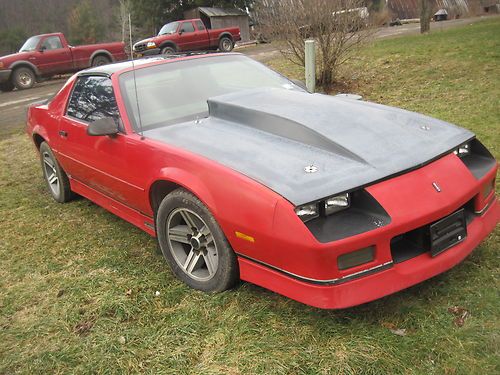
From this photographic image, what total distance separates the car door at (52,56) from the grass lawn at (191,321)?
543 inches

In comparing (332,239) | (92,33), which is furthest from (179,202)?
(92,33)

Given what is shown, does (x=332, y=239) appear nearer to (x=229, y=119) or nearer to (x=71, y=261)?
(x=229, y=119)

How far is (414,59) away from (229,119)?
804 centimetres

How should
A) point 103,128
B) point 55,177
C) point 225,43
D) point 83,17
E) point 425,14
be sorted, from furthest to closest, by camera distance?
point 83,17
point 225,43
point 425,14
point 55,177
point 103,128

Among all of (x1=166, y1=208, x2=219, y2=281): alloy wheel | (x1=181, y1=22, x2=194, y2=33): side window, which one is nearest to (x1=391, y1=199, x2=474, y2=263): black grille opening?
(x1=166, y1=208, x2=219, y2=281): alloy wheel

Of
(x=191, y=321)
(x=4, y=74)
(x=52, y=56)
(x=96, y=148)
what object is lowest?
(x=191, y=321)

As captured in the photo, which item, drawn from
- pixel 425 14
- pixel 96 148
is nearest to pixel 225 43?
pixel 425 14

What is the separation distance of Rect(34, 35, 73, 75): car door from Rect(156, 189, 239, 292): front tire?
50.0 feet

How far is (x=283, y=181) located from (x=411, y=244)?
745mm

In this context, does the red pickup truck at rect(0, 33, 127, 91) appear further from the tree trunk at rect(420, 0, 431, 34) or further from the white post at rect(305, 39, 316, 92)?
the white post at rect(305, 39, 316, 92)

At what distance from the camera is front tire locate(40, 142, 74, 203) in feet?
15.5

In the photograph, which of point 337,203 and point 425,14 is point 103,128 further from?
point 425,14

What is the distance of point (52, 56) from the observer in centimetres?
1633

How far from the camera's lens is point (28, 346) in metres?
2.63
